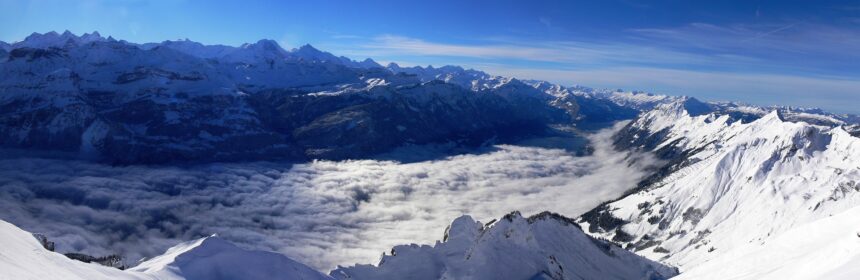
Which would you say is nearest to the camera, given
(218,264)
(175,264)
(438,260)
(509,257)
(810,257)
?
(810,257)

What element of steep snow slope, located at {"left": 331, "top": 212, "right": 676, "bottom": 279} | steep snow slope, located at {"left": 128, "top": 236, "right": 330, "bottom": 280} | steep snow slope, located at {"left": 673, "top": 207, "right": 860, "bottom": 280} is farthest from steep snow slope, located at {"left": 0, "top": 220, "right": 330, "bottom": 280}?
steep snow slope, located at {"left": 673, "top": 207, "right": 860, "bottom": 280}

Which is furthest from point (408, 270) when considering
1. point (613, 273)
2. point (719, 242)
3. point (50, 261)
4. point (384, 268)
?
point (719, 242)

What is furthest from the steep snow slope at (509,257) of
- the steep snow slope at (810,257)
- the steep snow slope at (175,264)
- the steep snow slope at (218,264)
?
the steep snow slope at (810,257)

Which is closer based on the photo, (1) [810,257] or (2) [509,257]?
(1) [810,257]

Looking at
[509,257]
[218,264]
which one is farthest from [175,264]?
[509,257]

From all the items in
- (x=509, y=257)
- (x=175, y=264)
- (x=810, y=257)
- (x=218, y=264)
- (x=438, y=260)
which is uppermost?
(x=810, y=257)

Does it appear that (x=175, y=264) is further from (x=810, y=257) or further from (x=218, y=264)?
(x=810, y=257)

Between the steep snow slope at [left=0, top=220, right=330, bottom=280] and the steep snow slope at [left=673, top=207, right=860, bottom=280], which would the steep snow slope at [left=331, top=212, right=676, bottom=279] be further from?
the steep snow slope at [left=673, top=207, right=860, bottom=280]

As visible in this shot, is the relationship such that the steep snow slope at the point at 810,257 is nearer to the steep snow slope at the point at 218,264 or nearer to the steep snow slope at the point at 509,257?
the steep snow slope at the point at 509,257
